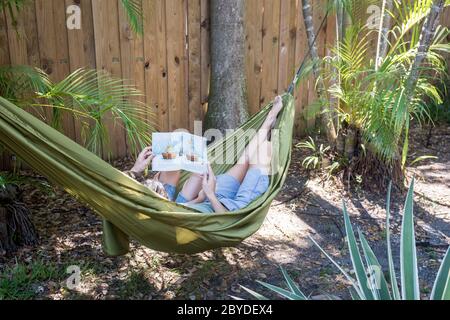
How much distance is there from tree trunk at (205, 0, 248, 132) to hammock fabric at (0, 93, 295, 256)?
4.99ft

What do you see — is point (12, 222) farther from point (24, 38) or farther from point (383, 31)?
point (383, 31)

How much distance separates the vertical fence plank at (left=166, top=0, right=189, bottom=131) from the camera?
3.47 m

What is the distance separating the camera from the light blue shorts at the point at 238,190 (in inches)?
89.7

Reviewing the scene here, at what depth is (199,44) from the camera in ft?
11.8

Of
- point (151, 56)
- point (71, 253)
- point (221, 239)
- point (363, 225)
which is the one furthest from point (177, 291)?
point (151, 56)

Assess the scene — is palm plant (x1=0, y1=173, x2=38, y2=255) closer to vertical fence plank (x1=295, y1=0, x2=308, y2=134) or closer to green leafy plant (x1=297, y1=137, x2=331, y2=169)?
green leafy plant (x1=297, y1=137, x2=331, y2=169)

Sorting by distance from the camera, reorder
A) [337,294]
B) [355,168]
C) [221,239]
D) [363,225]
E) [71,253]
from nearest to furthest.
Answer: [221,239]
[337,294]
[71,253]
[363,225]
[355,168]

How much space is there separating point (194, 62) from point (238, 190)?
1.50m

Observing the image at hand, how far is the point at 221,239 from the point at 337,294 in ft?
2.00

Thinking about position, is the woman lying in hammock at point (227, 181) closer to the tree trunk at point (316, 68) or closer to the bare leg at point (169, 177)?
the bare leg at point (169, 177)

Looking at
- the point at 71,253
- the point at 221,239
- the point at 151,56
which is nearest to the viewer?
the point at 221,239

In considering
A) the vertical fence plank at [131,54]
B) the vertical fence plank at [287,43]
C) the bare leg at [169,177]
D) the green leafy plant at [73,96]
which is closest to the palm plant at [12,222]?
the green leafy plant at [73,96]

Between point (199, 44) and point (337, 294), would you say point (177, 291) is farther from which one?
point (199, 44)

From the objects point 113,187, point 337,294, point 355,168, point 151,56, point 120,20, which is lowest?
point 337,294
